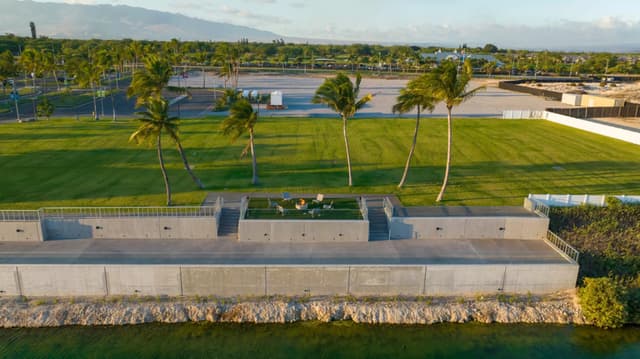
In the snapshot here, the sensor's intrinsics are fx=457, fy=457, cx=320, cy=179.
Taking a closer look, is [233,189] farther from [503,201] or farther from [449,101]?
[503,201]

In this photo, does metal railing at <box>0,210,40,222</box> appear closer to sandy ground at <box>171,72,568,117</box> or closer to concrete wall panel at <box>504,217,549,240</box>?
concrete wall panel at <box>504,217,549,240</box>

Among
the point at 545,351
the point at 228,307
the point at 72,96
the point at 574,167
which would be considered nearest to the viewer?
the point at 545,351

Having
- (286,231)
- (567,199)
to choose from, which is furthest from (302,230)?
(567,199)

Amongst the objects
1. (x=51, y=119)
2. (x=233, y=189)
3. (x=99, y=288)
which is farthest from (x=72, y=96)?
(x=99, y=288)

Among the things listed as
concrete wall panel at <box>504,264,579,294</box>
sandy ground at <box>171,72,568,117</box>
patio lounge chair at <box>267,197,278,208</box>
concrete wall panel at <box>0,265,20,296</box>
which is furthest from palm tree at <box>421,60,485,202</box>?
sandy ground at <box>171,72,568,117</box>

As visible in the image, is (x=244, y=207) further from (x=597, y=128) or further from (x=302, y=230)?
(x=597, y=128)

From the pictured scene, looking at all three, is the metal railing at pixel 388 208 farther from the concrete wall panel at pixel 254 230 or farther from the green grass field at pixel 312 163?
the concrete wall panel at pixel 254 230
